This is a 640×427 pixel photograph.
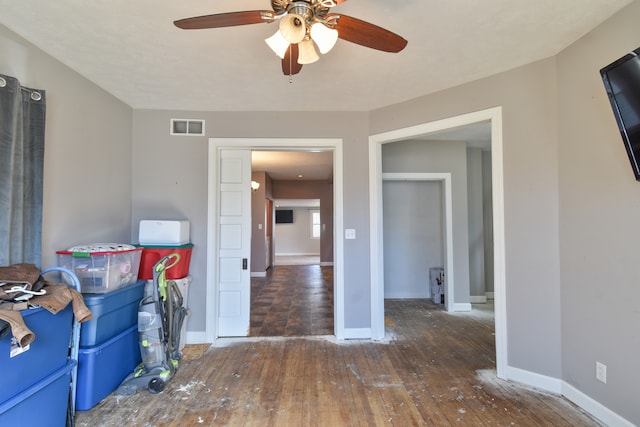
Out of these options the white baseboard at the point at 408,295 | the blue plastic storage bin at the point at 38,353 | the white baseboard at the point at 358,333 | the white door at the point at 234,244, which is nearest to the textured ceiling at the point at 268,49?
the white door at the point at 234,244

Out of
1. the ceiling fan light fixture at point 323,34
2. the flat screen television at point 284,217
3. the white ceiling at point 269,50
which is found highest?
the white ceiling at point 269,50

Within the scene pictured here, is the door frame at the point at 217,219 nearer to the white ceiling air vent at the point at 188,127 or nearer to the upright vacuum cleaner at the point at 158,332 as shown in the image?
the white ceiling air vent at the point at 188,127

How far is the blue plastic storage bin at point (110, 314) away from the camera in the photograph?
2076mm

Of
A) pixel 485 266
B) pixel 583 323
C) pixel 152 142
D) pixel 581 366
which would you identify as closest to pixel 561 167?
pixel 583 323

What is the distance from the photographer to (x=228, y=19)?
1.37 meters

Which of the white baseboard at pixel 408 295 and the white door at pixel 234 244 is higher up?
the white door at pixel 234 244

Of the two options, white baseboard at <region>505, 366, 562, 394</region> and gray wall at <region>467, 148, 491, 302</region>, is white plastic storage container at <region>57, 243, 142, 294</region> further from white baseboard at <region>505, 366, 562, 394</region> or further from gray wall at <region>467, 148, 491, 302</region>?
gray wall at <region>467, 148, 491, 302</region>

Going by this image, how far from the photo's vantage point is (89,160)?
8.46 feet

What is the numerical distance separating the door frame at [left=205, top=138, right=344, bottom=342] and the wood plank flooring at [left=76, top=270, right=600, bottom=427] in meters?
0.29

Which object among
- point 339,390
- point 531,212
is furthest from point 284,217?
point 531,212

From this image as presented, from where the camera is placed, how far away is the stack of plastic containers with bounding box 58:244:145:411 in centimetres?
205

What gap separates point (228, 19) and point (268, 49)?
0.81 meters

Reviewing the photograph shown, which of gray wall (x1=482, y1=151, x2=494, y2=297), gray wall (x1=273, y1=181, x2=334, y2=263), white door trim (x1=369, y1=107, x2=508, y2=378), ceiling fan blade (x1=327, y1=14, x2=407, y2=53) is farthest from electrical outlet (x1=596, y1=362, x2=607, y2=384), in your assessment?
gray wall (x1=273, y1=181, x2=334, y2=263)

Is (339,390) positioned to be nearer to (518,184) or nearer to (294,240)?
(518,184)
